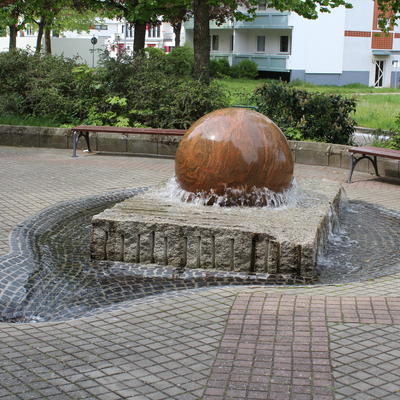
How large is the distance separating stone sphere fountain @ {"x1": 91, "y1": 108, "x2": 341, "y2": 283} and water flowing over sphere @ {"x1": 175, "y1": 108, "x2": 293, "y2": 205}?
0.01 meters

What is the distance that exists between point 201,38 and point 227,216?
12045mm

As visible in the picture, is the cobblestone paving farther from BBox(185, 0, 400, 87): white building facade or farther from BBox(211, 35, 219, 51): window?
BBox(211, 35, 219, 51): window

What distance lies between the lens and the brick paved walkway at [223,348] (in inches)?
181

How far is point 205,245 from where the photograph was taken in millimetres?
7836

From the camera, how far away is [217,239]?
307 inches

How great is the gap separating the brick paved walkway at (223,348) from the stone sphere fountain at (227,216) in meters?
0.91

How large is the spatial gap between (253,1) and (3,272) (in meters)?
A: 15.2

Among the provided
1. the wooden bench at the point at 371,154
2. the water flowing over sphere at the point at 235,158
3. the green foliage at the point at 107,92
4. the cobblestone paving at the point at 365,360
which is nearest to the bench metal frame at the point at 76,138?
the green foliage at the point at 107,92

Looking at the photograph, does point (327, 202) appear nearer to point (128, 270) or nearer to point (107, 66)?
point (128, 270)

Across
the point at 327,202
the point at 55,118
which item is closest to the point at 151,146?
the point at 55,118

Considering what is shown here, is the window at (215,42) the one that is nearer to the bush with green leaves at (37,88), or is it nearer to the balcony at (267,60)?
the balcony at (267,60)

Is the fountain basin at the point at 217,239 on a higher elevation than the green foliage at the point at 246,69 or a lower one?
Answer: lower

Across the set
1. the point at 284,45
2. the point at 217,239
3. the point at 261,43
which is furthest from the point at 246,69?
the point at 217,239

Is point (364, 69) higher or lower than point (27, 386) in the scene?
higher
